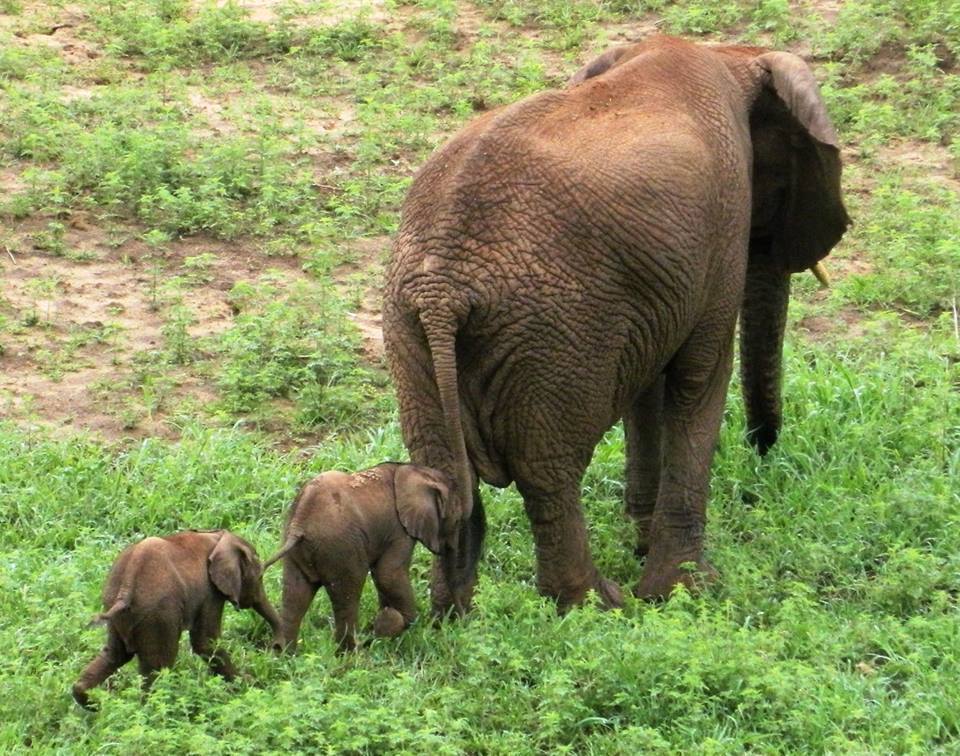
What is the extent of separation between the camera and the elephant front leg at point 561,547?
6.98 metres

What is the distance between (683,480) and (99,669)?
2567 millimetres

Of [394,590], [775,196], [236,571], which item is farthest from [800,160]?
[236,571]

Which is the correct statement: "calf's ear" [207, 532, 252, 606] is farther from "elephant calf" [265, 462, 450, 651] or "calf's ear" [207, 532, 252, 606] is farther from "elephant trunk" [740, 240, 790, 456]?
"elephant trunk" [740, 240, 790, 456]

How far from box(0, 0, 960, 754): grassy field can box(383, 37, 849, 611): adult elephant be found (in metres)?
0.42

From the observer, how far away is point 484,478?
692 centimetres

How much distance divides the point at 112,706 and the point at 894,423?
166 inches

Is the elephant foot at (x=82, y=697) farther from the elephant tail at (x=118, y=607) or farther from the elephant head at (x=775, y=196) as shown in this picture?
the elephant head at (x=775, y=196)

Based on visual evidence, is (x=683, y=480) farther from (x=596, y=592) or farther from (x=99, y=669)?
(x=99, y=669)

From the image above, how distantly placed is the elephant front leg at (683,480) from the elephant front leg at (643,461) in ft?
1.40

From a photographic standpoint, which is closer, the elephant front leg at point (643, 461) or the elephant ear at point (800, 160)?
the elephant ear at point (800, 160)

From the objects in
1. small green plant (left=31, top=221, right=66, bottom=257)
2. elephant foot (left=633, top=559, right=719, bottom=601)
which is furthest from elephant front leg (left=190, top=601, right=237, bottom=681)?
small green plant (left=31, top=221, right=66, bottom=257)

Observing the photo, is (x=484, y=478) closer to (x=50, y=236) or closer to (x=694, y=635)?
(x=694, y=635)

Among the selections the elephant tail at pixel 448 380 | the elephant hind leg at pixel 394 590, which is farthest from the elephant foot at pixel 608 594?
the elephant tail at pixel 448 380

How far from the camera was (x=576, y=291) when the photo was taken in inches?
264
